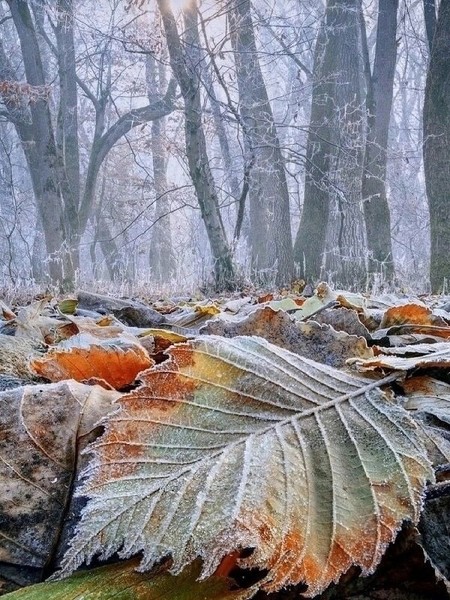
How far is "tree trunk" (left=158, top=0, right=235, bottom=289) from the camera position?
23.5 ft

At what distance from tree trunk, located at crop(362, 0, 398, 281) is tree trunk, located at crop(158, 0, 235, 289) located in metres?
3.09

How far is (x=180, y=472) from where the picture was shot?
0.54 meters

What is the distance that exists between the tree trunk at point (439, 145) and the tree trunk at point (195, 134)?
268 centimetres

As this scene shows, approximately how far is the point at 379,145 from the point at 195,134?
4144 millimetres

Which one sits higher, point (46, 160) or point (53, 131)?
point (53, 131)

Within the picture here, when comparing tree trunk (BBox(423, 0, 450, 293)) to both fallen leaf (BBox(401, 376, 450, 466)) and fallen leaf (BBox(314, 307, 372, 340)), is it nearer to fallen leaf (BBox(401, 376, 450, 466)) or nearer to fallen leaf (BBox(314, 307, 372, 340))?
fallen leaf (BBox(314, 307, 372, 340))

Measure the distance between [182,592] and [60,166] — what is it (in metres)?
11.2

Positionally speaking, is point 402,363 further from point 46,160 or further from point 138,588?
point 46,160

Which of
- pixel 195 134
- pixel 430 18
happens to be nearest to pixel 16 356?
pixel 195 134

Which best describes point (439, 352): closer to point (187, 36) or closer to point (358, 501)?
point (358, 501)

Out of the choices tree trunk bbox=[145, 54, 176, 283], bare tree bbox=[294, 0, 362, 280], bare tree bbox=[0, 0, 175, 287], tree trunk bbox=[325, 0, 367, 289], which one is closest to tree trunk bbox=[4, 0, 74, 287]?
bare tree bbox=[0, 0, 175, 287]

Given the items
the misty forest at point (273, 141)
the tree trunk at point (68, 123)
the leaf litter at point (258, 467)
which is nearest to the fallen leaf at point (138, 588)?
the leaf litter at point (258, 467)

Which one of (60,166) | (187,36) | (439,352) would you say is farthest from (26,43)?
(439,352)

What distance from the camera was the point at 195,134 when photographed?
24.7 ft
